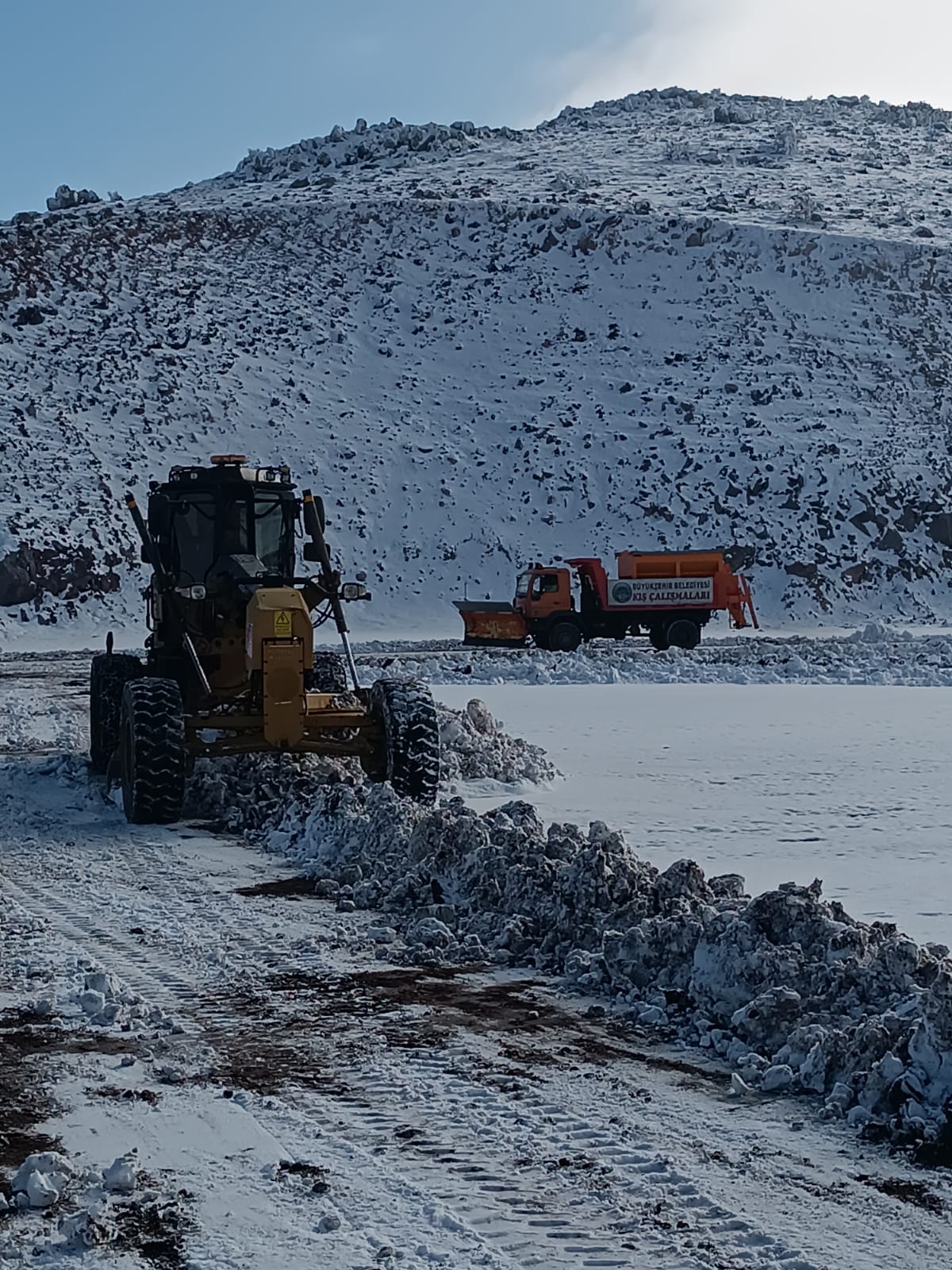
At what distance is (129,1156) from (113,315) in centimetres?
4998

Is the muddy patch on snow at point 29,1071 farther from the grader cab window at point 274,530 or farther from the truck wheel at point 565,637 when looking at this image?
the truck wheel at point 565,637

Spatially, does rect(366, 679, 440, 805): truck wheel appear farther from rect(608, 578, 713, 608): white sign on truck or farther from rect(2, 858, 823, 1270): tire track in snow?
rect(608, 578, 713, 608): white sign on truck

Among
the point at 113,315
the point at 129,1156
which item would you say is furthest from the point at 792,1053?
the point at 113,315

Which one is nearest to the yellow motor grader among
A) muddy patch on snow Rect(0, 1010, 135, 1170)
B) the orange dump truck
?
muddy patch on snow Rect(0, 1010, 135, 1170)

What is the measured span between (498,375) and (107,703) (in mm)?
41755

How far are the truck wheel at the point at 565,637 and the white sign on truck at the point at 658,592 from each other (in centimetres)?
102

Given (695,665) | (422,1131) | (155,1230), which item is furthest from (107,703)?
(695,665)

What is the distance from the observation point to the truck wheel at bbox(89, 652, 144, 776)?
12.7 meters

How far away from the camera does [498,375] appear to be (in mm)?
53094

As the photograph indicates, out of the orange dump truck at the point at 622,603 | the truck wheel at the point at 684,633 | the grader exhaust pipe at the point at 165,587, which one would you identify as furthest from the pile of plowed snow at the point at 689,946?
the truck wheel at the point at 684,633

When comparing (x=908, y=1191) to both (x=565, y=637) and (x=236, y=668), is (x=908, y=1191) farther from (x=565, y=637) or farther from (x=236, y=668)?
(x=565, y=637)

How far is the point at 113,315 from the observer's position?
5106 cm

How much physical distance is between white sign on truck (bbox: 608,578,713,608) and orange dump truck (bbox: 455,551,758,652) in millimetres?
18

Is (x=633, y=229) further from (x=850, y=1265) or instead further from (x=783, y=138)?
(x=850, y=1265)
